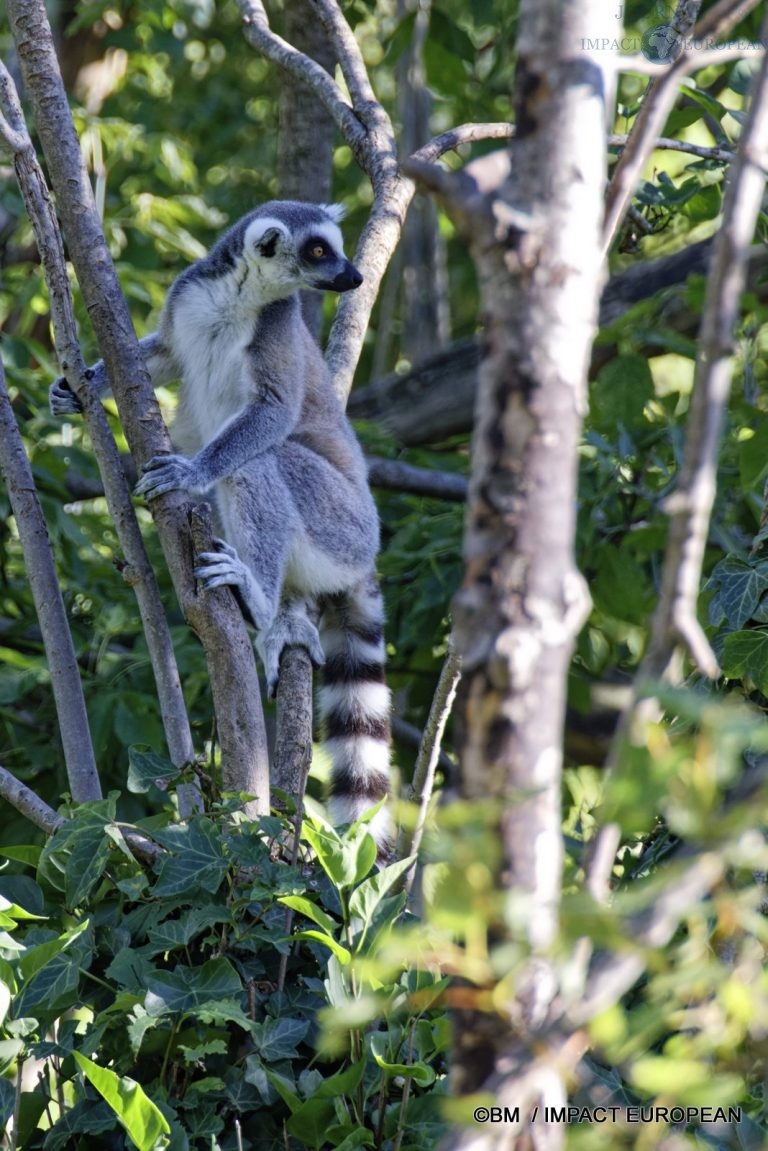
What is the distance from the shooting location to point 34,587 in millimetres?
2750

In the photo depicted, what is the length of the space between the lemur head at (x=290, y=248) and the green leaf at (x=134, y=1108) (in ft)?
10.6

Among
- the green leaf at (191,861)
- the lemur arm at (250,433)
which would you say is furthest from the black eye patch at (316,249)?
the green leaf at (191,861)

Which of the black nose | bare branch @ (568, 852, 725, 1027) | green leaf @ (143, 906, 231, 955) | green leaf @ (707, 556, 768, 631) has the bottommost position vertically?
green leaf @ (143, 906, 231, 955)

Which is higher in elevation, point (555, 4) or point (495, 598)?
point (555, 4)

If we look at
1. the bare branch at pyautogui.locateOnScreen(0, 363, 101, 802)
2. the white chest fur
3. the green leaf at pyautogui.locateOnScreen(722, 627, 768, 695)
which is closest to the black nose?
the white chest fur

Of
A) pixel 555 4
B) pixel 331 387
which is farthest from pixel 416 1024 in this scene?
pixel 331 387

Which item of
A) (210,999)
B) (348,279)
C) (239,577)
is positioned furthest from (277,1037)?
(348,279)

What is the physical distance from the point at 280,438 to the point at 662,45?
1865mm

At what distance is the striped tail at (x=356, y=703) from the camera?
12.0 feet

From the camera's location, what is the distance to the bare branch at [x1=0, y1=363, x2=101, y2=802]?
2680mm

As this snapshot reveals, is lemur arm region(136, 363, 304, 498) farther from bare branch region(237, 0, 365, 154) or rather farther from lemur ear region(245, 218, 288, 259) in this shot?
bare branch region(237, 0, 365, 154)

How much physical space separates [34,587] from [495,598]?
6.00 feet

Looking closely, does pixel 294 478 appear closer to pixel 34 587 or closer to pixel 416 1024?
pixel 34 587

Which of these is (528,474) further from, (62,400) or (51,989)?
(62,400)
